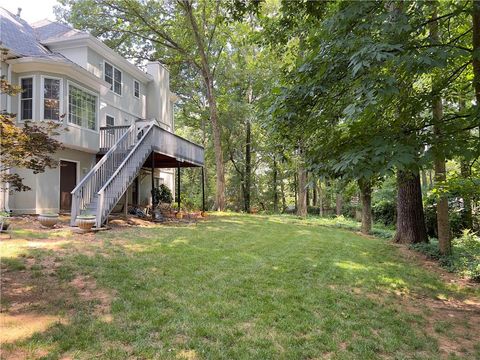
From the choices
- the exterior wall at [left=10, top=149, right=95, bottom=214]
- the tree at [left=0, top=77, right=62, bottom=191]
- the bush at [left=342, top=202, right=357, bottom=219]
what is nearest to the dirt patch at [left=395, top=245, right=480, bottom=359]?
the tree at [left=0, top=77, right=62, bottom=191]

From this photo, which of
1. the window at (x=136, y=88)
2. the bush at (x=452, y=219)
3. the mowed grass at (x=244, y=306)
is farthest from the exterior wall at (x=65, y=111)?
the bush at (x=452, y=219)

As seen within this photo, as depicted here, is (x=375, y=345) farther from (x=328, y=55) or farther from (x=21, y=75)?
(x=21, y=75)

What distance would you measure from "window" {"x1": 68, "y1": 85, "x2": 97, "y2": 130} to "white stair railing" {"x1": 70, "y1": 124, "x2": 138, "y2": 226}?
193 cm

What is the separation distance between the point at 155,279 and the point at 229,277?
49.9 inches

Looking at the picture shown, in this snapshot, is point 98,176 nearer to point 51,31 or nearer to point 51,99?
point 51,99

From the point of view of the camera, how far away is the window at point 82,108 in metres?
13.5

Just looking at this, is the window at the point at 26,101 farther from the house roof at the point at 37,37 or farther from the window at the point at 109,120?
the window at the point at 109,120

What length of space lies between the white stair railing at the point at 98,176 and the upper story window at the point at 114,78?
13.9 feet

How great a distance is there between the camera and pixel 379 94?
3.73 meters

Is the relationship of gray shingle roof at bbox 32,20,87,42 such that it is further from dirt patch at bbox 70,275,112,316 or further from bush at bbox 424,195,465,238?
bush at bbox 424,195,465,238

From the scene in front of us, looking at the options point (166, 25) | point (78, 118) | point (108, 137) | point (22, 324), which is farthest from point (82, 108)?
point (22, 324)

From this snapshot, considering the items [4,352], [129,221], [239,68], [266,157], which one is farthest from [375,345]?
[266,157]

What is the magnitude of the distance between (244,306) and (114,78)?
15797 millimetres

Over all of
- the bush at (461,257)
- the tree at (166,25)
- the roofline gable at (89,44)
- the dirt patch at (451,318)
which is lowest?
the dirt patch at (451,318)
